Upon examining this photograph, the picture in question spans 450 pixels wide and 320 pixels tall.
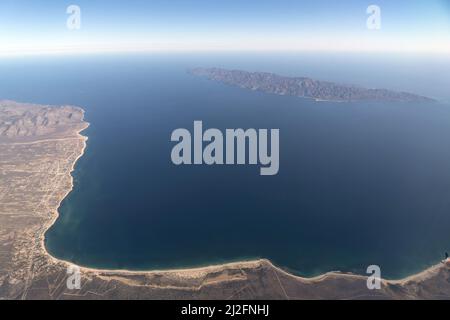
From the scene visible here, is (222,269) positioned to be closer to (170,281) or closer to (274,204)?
(170,281)

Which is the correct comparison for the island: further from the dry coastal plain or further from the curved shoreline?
the dry coastal plain

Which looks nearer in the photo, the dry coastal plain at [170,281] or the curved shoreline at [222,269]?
the dry coastal plain at [170,281]

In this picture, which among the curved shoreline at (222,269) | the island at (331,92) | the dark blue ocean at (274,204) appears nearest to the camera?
the curved shoreline at (222,269)

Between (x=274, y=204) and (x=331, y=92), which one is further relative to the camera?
(x=331, y=92)

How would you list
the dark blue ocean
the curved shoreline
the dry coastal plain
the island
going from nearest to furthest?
the dry coastal plain → the curved shoreline → the dark blue ocean → the island

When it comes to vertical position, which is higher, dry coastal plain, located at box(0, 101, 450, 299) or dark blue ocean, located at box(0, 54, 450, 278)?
dark blue ocean, located at box(0, 54, 450, 278)

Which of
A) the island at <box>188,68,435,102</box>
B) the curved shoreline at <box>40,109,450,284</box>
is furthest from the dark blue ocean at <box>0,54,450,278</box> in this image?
the island at <box>188,68,435,102</box>

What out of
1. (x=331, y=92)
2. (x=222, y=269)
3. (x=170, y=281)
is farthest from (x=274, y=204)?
(x=331, y=92)

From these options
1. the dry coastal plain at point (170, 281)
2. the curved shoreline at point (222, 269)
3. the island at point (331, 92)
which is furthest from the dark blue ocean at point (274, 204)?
the island at point (331, 92)

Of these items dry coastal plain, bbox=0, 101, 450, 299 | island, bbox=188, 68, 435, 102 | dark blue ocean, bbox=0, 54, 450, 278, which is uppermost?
island, bbox=188, 68, 435, 102

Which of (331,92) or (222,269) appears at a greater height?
(331,92)

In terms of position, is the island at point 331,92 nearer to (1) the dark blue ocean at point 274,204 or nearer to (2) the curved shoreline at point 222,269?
(1) the dark blue ocean at point 274,204

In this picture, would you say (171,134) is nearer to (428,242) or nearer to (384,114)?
(428,242)
